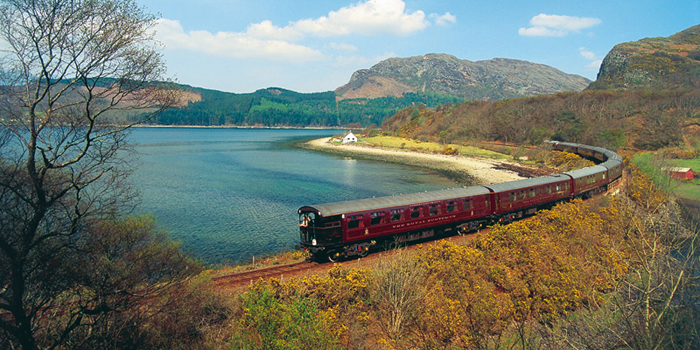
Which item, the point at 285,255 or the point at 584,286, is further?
the point at 285,255

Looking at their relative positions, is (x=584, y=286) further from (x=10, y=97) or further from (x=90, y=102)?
(x=10, y=97)

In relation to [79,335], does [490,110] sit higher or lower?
higher

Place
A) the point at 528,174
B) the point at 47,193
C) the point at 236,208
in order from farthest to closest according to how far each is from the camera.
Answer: the point at 528,174 < the point at 236,208 < the point at 47,193

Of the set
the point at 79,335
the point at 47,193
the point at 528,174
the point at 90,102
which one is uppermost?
the point at 90,102

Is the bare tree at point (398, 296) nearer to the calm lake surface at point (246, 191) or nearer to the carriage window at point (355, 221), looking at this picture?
the carriage window at point (355, 221)

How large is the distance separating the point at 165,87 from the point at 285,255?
18682 mm

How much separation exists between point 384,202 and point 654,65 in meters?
164

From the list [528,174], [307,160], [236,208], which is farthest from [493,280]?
[307,160]

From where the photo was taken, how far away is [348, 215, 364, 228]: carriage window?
22542 mm

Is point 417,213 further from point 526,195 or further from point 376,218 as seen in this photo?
point 526,195

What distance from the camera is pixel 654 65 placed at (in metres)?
137

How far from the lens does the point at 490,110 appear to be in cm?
13362

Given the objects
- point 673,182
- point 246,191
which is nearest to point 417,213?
point 246,191

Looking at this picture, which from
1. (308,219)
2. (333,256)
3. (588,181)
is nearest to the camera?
(308,219)
